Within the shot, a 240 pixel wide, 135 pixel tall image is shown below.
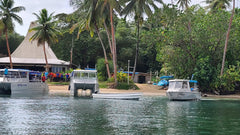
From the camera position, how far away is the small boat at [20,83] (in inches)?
1384

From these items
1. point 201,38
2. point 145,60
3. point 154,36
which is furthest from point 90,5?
Result: point 145,60

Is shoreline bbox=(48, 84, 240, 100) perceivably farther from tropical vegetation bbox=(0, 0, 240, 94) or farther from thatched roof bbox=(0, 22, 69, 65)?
thatched roof bbox=(0, 22, 69, 65)

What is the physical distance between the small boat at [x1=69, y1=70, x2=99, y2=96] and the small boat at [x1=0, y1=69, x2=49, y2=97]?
4.76m

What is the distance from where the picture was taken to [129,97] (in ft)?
113

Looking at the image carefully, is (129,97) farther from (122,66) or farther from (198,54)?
(122,66)

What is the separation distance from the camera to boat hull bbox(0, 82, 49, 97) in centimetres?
3541

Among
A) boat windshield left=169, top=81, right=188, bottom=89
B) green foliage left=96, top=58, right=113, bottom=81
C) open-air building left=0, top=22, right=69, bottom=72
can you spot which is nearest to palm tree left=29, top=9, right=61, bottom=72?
open-air building left=0, top=22, right=69, bottom=72

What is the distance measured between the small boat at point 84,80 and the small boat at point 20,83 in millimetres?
4765

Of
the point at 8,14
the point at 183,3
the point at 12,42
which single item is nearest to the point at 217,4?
the point at 183,3

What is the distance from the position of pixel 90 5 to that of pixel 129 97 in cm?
1664

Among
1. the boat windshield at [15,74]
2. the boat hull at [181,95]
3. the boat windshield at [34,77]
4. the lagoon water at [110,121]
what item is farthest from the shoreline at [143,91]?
the lagoon water at [110,121]

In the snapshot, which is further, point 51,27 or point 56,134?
point 51,27

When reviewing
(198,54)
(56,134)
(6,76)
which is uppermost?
(198,54)

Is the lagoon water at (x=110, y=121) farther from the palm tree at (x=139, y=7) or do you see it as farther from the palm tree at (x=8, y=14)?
the palm tree at (x=8, y=14)
